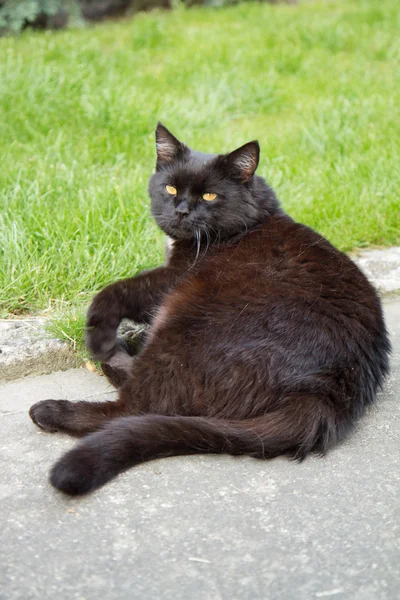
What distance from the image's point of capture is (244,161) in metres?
3.01

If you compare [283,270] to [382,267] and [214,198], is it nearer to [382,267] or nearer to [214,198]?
[214,198]

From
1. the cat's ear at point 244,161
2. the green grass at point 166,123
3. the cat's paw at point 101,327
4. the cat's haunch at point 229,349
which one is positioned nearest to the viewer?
the cat's haunch at point 229,349

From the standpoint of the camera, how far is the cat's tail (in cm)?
224

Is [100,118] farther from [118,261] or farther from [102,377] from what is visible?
[102,377]

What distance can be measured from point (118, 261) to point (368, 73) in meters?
3.88

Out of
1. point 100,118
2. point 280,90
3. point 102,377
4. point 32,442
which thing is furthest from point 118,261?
point 280,90

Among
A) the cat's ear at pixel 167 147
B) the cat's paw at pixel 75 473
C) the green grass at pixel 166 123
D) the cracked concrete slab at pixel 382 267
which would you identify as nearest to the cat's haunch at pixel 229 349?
the cat's paw at pixel 75 473

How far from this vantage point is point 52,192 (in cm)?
405

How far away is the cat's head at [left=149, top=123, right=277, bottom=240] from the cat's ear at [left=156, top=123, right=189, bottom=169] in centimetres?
7

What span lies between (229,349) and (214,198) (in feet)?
2.54

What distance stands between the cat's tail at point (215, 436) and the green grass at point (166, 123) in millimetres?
904

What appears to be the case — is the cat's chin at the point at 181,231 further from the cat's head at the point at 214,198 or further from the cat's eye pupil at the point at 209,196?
the cat's eye pupil at the point at 209,196

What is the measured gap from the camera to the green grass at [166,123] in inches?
142

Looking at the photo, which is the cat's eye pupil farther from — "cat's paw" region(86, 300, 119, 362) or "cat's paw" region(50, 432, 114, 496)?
"cat's paw" region(50, 432, 114, 496)
